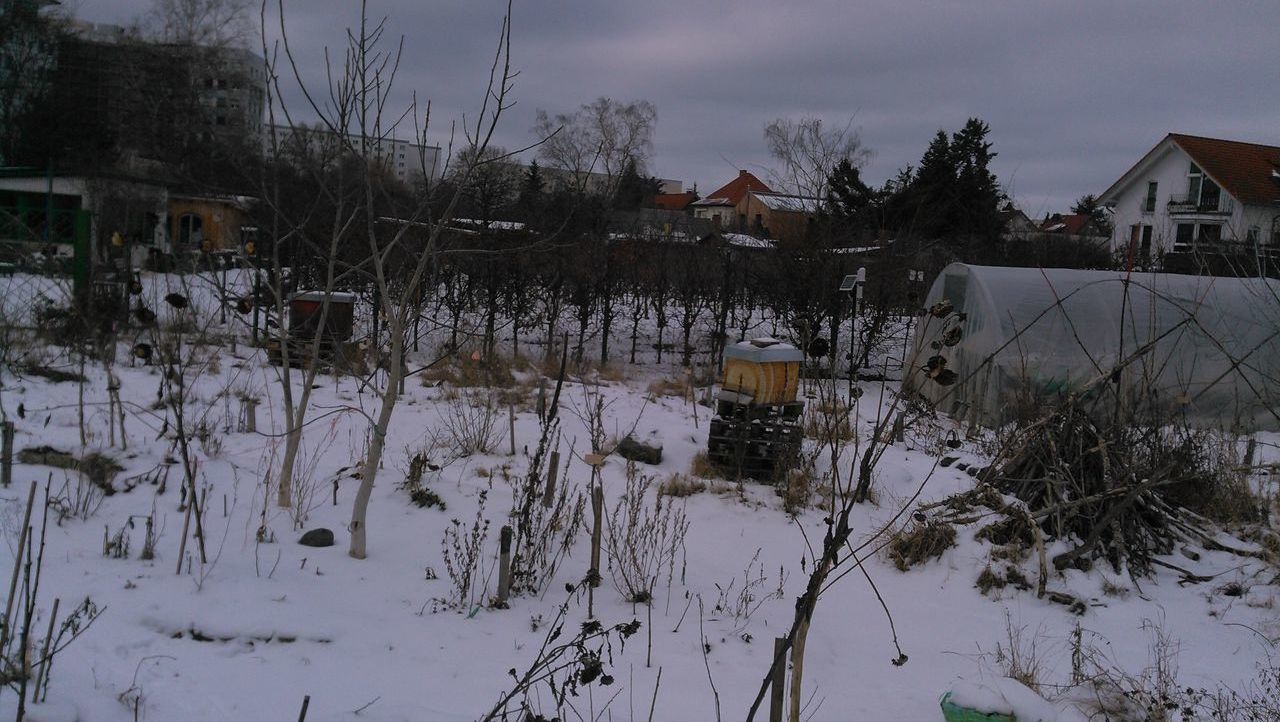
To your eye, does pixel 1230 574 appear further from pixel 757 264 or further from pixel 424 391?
pixel 757 264

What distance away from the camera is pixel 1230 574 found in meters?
5.20

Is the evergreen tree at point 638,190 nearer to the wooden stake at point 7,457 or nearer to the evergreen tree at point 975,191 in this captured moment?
the evergreen tree at point 975,191

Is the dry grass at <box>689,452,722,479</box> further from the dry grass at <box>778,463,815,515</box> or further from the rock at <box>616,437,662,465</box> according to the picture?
the dry grass at <box>778,463,815,515</box>

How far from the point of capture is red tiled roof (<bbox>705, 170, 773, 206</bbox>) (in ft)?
222

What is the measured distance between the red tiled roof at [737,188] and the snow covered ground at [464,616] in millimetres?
61576

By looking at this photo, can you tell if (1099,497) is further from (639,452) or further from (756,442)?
(639,452)

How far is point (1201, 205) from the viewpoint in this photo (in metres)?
33.4

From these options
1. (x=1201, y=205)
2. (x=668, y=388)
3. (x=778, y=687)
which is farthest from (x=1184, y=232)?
(x=778, y=687)

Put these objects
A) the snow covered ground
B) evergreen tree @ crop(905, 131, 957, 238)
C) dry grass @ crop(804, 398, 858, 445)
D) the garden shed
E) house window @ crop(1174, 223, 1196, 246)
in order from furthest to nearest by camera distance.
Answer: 1. house window @ crop(1174, 223, 1196, 246)
2. evergreen tree @ crop(905, 131, 957, 238)
3. the garden shed
4. the snow covered ground
5. dry grass @ crop(804, 398, 858, 445)

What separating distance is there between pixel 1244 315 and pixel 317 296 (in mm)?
10984

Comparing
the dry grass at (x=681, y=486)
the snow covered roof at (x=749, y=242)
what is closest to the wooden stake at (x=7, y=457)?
the dry grass at (x=681, y=486)

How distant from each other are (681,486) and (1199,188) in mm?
35986

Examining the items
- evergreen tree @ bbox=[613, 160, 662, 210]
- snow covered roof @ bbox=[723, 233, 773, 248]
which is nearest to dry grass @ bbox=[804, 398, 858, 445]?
snow covered roof @ bbox=[723, 233, 773, 248]

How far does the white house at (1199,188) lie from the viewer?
31.7 meters
